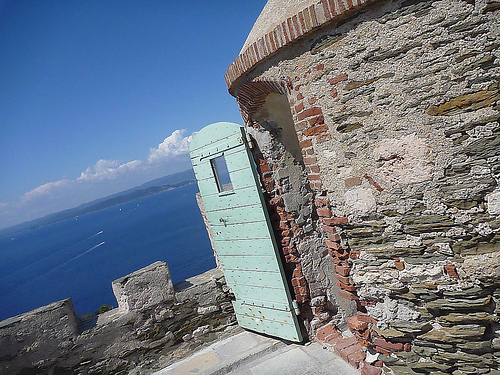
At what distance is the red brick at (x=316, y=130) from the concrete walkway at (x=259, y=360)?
2409 mm

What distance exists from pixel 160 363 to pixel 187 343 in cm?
41

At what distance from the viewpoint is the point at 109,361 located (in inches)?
173

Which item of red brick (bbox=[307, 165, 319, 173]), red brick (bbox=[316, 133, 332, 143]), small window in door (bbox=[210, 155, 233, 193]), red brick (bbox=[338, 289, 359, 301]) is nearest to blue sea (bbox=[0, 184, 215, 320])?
small window in door (bbox=[210, 155, 233, 193])

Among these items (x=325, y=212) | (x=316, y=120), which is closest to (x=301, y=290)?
(x=325, y=212)

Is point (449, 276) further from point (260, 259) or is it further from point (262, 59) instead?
point (262, 59)

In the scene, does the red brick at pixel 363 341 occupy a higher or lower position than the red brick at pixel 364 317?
lower

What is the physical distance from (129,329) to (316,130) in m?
3.42

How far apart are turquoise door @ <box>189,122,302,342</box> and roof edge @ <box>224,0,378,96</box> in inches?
34.6

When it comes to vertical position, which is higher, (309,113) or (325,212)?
(309,113)

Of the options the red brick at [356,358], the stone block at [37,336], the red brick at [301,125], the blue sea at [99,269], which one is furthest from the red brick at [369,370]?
the blue sea at [99,269]

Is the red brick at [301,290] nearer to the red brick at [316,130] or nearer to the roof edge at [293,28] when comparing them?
the red brick at [316,130]

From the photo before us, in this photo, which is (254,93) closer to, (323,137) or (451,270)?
(323,137)

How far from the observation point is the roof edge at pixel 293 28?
2.60 meters

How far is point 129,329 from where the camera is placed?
4473 millimetres
